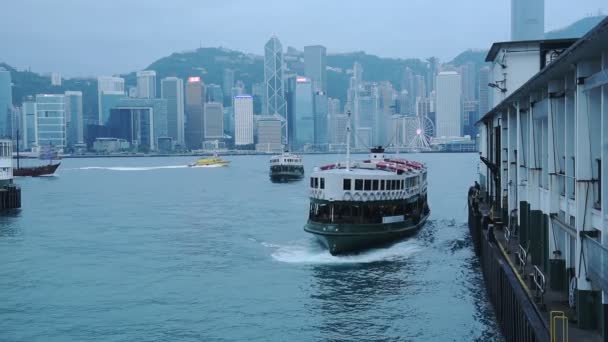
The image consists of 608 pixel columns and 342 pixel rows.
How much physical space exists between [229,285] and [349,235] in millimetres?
7086

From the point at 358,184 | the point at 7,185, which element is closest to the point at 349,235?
the point at 358,184

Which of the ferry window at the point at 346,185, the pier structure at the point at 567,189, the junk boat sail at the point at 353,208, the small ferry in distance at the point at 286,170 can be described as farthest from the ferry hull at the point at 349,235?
the small ferry in distance at the point at 286,170

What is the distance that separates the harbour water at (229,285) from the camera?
26.8 metres

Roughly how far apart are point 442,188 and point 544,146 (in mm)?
79417

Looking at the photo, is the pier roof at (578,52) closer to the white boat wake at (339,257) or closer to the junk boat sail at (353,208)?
the junk boat sail at (353,208)

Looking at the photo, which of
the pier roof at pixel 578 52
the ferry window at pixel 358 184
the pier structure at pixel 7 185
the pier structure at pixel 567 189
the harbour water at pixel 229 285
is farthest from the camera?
the pier structure at pixel 7 185

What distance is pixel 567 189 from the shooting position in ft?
59.1

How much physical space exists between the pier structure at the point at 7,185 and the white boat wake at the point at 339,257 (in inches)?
1568

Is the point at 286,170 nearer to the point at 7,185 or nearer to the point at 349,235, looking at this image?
the point at 7,185

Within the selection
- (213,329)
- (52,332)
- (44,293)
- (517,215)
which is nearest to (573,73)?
(517,215)

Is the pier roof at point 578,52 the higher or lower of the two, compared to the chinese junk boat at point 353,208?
higher

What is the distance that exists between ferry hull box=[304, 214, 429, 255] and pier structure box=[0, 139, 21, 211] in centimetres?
4532

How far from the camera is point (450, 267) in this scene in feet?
123

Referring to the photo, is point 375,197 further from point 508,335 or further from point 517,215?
point 508,335
